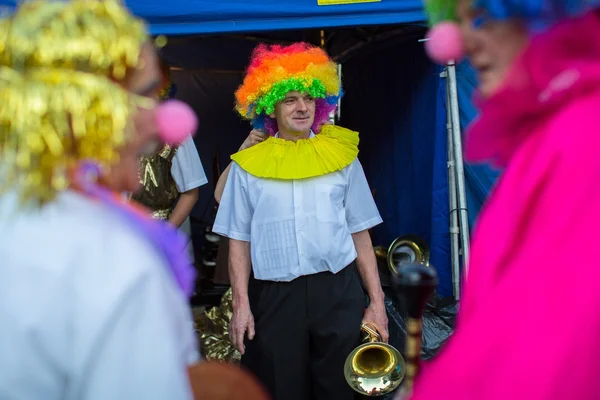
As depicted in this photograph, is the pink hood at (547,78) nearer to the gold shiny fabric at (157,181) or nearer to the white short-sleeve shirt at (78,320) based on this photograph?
the white short-sleeve shirt at (78,320)

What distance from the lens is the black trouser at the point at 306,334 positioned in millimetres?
3115

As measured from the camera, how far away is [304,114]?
130 inches

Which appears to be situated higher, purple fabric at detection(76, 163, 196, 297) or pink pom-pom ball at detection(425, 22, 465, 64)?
pink pom-pom ball at detection(425, 22, 465, 64)

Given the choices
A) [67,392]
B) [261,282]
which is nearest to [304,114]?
[261,282]

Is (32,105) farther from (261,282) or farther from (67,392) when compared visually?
(261,282)

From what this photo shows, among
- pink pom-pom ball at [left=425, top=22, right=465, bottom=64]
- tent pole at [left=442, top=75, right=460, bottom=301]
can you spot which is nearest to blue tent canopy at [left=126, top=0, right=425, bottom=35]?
tent pole at [left=442, top=75, right=460, bottom=301]

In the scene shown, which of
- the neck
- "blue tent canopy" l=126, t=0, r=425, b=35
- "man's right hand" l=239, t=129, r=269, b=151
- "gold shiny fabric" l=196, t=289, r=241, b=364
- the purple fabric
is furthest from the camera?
"gold shiny fabric" l=196, t=289, r=241, b=364

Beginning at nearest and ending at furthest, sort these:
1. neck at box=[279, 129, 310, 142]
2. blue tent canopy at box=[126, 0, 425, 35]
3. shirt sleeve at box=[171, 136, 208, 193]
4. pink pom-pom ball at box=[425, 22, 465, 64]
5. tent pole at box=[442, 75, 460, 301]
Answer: pink pom-pom ball at box=[425, 22, 465, 64], neck at box=[279, 129, 310, 142], blue tent canopy at box=[126, 0, 425, 35], shirt sleeve at box=[171, 136, 208, 193], tent pole at box=[442, 75, 460, 301]

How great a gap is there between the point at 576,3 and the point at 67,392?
1195 millimetres

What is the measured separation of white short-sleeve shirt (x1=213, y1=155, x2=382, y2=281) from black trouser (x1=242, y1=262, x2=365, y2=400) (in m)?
0.09

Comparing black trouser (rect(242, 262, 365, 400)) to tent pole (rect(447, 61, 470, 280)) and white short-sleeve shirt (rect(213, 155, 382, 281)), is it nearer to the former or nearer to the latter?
white short-sleeve shirt (rect(213, 155, 382, 281))

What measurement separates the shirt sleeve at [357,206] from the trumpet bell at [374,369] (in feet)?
1.99

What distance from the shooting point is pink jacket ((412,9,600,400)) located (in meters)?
1.09

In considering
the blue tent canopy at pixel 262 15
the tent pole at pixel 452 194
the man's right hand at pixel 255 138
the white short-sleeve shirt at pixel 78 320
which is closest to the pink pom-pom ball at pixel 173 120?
the white short-sleeve shirt at pixel 78 320
